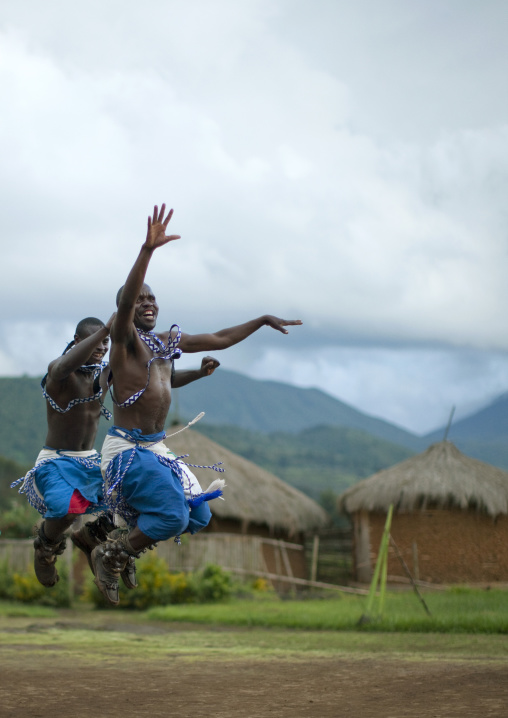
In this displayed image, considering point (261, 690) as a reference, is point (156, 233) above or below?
above

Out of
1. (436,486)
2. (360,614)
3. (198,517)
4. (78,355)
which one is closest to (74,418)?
(78,355)

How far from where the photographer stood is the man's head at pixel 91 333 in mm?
7020

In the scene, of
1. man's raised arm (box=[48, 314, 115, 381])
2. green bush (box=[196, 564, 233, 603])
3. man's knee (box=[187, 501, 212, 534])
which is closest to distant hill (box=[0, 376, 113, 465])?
green bush (box=[196, 564, 233, 603])

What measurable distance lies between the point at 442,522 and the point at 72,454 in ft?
47.0

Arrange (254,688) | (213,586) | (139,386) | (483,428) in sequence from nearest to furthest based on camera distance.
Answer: (139,386) < (254,688) < (213,586) < (483,428)

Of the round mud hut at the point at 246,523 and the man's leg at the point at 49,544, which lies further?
the round mud hut at the point at 246,523

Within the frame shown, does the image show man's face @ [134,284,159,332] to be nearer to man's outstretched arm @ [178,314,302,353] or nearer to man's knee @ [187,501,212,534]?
man's outstretched arm @ [178,314,302,353]

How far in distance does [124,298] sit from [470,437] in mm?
131603

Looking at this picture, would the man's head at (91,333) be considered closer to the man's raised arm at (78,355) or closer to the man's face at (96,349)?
the man's face at (96,349)

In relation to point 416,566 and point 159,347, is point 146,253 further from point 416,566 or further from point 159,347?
point 416,566

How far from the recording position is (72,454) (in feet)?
23.6

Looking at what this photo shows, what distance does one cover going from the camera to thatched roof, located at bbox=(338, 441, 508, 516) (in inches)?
776

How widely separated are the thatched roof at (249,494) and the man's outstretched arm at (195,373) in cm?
1425

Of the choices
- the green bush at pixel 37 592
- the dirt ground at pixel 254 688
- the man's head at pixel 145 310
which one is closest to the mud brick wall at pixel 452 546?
the green bush at pixel 37 592
